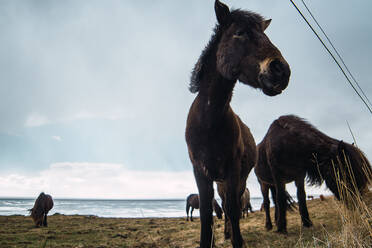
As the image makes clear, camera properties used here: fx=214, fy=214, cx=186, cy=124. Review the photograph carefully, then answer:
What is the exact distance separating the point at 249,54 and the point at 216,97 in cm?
71

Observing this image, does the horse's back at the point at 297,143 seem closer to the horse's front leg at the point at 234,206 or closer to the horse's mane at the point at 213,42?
the horse's front leg at the point at 234,206

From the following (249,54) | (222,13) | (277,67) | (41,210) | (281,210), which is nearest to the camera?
(277,67)

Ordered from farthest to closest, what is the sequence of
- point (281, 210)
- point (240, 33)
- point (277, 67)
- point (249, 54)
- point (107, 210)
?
point (107, 210) < point (281, 210) < point (240, 33) < point (249, 54) < point (277, 67)

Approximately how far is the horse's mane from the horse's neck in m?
0.26

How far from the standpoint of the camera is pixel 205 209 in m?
2.94

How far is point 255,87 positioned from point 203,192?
5.20 feet

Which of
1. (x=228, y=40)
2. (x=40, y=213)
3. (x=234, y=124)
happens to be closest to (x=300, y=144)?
(x=234, y=124)

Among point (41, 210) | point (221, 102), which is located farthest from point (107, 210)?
point (221, 102)

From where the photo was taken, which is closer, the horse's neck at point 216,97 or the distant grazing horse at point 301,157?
the horse's neck at point 216,97

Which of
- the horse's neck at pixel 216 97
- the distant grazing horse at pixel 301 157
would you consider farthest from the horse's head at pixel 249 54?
the distant grazing horse at pixel 301 157

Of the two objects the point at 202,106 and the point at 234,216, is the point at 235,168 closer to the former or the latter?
the point at 234,216

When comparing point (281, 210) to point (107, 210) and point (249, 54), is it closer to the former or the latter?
point (249, 54)

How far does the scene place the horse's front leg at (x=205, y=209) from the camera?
2924 mm

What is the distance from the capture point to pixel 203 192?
2.99m
